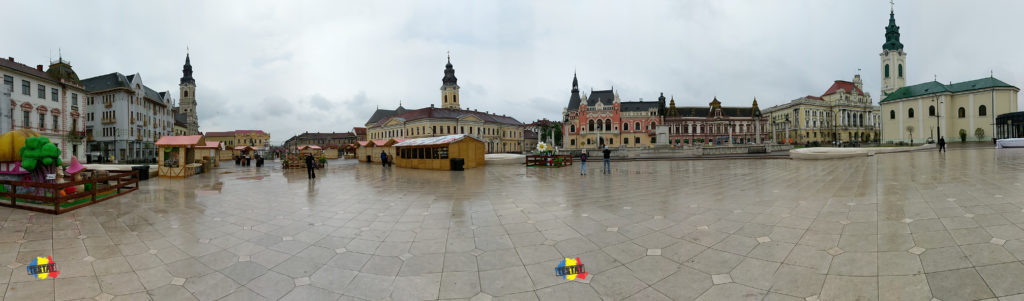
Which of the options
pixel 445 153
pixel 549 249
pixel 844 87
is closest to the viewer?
pixel 549 249

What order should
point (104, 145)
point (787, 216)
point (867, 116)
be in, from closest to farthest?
point (787, 216), point (104, 145), point (867, 116)

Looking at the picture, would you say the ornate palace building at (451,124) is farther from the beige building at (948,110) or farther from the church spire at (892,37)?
the church spire at (892,37)

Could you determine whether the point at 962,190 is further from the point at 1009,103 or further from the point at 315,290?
the point at 1009,103

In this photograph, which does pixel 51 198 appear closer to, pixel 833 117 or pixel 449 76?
pixel 449 76

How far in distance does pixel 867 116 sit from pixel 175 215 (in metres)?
116

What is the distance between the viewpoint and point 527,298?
3574 millimetres

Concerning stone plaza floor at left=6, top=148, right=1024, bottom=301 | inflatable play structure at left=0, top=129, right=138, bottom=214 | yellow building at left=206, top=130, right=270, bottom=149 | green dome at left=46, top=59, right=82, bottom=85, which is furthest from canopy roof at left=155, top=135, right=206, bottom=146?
yellow building at left=206, top=130, right=270, bottom=149

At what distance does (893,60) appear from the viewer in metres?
69.8

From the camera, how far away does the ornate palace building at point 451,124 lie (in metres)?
69.7

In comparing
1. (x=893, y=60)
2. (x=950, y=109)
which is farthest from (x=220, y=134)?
(x=893, y=60)

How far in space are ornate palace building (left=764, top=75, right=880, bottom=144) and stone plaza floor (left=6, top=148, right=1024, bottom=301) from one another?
8596cm

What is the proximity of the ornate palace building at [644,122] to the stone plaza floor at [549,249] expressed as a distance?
206 ft

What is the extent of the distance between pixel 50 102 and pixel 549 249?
52.2 meters

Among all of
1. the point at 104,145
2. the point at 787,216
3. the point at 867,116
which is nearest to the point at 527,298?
the point at 787,216
